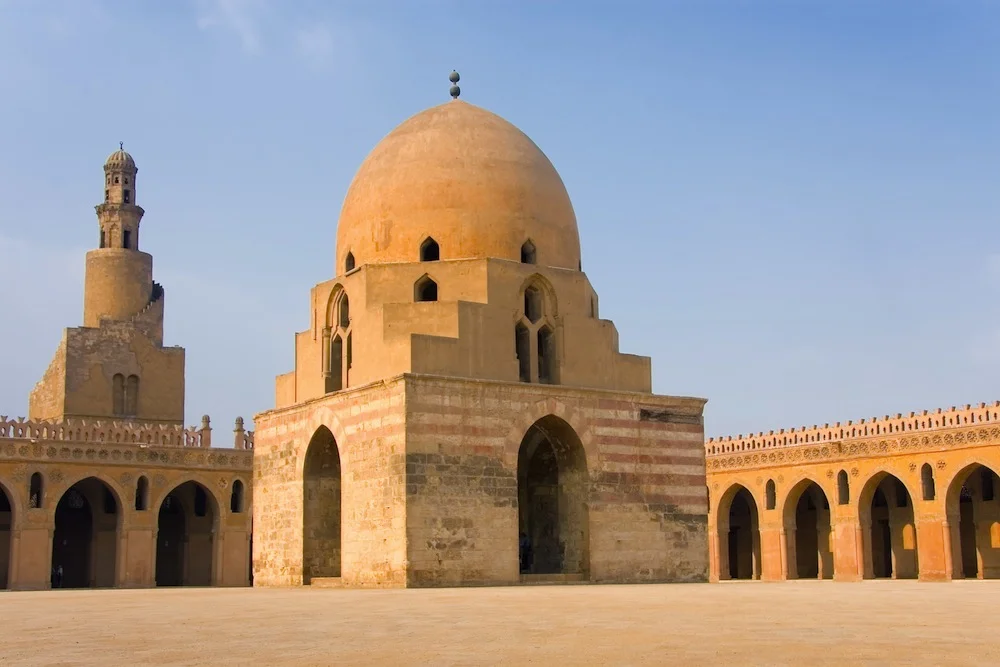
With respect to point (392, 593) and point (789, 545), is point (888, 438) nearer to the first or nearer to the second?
point (789, 545)

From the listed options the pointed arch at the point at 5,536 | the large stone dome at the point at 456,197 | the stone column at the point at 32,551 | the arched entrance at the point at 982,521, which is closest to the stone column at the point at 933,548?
the arched entrance at the point at 982,521

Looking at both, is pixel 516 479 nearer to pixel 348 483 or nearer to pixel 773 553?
pixel 348 483

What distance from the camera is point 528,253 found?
20.9 meters

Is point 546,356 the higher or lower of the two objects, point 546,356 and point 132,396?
the lower

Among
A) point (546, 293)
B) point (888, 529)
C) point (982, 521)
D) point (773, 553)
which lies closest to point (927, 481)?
point (982, 521)

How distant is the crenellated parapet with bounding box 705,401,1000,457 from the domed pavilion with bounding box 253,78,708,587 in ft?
34.1

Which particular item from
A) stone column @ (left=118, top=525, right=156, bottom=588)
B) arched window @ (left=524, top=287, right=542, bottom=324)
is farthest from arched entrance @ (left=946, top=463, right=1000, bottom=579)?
stone column @ (left=118, top=525, right=156, bottom=588)

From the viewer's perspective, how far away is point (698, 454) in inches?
835

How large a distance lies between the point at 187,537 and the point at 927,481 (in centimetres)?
1948

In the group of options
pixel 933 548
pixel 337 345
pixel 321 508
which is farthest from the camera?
pixel 933 548

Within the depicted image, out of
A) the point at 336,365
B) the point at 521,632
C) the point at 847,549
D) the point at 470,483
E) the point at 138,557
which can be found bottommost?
the point at 521,632

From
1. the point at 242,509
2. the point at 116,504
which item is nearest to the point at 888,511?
the point at 242,509

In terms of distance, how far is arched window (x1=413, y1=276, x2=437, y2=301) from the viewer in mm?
20109

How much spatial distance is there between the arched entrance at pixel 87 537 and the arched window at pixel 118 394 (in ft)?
11.1
